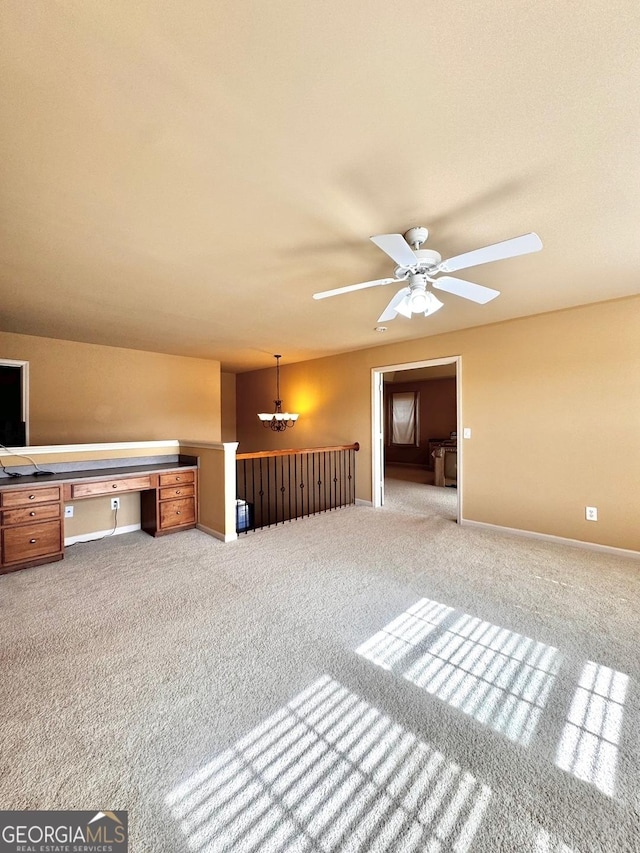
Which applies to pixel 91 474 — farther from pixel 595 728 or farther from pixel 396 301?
pixel 595 728

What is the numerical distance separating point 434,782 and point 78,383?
5300mm

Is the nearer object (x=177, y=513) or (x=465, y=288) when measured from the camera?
(x=465, y=288)

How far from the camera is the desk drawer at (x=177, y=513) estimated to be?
12.9ft

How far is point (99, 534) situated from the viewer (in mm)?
3986

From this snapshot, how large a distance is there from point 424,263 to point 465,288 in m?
0.45

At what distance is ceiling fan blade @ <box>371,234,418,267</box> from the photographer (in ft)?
5.38

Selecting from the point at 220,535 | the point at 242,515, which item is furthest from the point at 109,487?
the point at 242,515

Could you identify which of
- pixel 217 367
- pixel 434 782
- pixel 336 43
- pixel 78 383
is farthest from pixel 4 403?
pixel 434 782

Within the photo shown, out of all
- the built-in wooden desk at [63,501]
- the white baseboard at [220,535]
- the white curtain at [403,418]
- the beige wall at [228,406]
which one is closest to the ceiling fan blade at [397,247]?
the white baseboard at [220,535]

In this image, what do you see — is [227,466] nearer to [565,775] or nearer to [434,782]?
[434,782]

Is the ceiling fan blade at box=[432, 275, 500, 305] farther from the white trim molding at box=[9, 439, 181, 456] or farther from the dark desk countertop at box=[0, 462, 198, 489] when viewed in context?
the white trim molding at box=[9, 439, 181, 456]

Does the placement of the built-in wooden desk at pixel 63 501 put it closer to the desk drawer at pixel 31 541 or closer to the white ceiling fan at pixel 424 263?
the desk drawer at pixel 31 541

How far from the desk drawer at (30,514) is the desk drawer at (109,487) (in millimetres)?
193

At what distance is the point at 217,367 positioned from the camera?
6.29 metres
